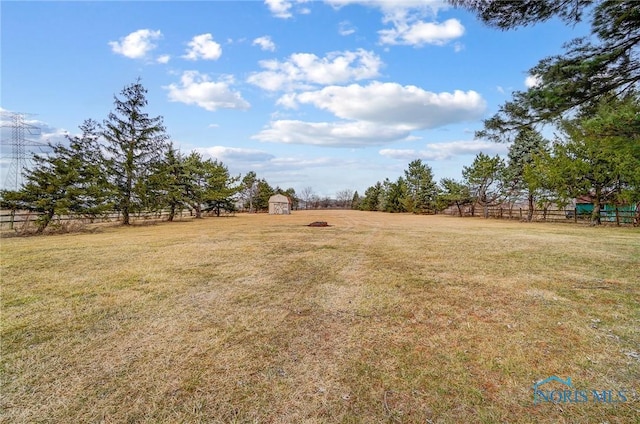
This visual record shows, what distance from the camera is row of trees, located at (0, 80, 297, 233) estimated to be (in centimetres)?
1219

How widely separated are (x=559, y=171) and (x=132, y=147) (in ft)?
83.5

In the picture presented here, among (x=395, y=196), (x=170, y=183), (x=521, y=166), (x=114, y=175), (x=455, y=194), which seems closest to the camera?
(x=114, y=175)

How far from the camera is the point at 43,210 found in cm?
1214

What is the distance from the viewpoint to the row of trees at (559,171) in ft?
13.8

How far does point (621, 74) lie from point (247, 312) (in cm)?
624

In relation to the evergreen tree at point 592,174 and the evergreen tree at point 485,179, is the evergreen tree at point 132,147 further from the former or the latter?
the evergreen tree at point 485,179

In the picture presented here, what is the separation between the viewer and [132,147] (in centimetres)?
1741

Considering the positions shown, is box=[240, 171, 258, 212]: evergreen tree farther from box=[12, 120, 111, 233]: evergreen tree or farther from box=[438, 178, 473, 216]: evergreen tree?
box=[12, 120, 111, 233]: evergreen tree

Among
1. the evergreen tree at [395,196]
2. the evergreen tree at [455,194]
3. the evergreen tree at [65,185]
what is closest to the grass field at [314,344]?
the evergreen tree at [65,185]

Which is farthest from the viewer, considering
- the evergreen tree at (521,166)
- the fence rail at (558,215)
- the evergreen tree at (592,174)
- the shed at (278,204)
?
the shed at (278,204)

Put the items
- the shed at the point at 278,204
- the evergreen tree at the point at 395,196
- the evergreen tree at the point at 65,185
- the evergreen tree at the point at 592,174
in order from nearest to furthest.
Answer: the evergreen tree at the point at 65,185, the evergreen tree at the point at 592,174, the shed at the point at 278,204, the evergreen tree at the point at 395,196

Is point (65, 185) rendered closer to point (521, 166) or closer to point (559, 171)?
point (559, 171)

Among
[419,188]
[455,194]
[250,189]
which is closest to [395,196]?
[419,188]

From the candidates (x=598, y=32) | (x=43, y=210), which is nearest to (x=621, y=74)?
(x=598, y=32)
